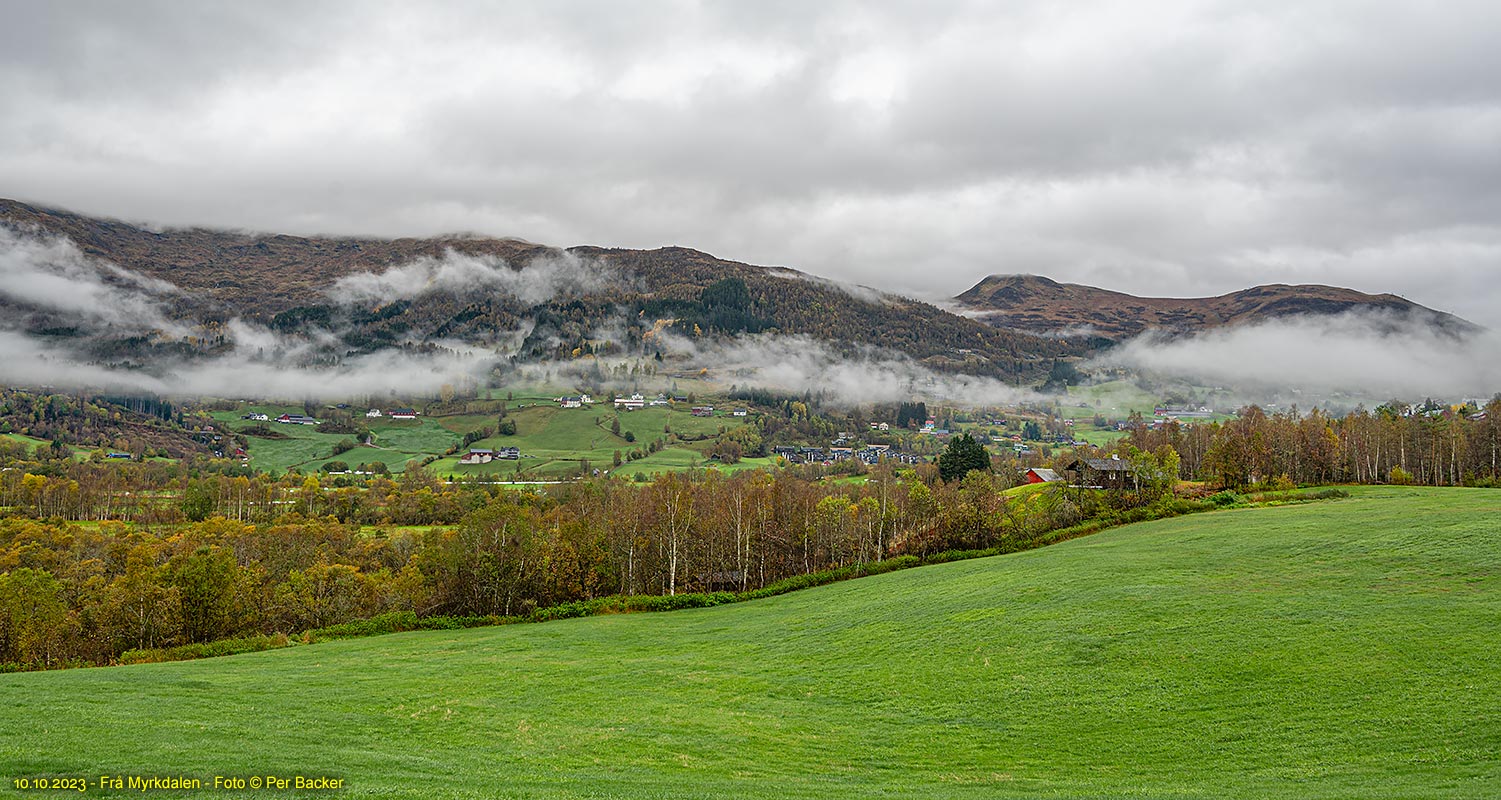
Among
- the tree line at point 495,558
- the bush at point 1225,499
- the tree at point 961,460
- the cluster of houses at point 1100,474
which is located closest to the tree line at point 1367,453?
the cluster of houses at point 1100,474

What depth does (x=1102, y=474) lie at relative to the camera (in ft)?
311

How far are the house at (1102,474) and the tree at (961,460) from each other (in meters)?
26.3

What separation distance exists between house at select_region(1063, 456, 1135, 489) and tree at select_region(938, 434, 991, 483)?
1036 inches

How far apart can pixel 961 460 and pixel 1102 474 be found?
34.1 m

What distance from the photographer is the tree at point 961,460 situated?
126 m

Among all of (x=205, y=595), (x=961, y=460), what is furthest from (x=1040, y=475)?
(x=205, y=595)

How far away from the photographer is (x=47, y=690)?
29.3 m

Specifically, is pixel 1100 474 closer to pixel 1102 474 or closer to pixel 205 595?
pixel 1102 474

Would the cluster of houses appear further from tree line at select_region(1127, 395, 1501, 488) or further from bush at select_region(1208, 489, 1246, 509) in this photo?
tree line at select_region(1127, 395, 1501, 488)

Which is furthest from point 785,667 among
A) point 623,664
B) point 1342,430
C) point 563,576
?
point 1342,430

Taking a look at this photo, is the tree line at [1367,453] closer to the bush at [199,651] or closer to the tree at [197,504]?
the bush at [199,651]

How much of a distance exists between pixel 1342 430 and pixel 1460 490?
179 feet

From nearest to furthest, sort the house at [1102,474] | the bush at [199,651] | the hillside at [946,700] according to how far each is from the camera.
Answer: the hillside at [946,700]
the bush at [199,651]
the house at [1102,474]

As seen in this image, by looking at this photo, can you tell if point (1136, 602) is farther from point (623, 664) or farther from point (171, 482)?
point (171, 482)
